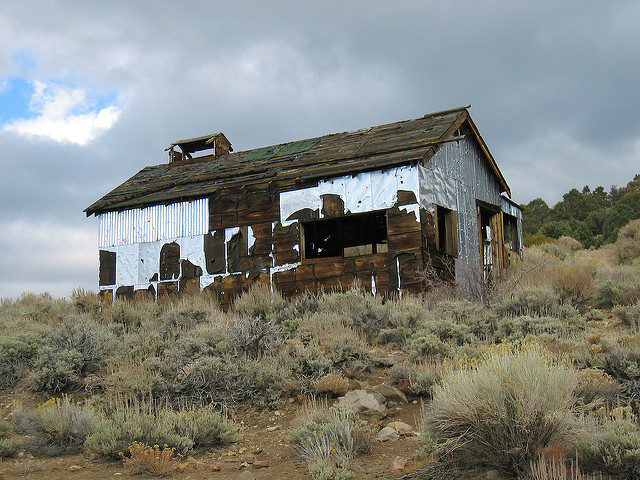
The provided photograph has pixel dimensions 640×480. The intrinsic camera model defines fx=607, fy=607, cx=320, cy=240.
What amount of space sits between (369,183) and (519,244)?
7.95 m

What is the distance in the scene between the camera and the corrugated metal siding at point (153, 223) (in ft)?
55.8

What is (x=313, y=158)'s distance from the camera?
1664 centimetres

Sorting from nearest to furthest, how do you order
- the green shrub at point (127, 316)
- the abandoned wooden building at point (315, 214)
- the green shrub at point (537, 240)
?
the green shrub at point (127, 316) → the abandoned wooden building at point (315, 214) → the green shrub at point (537, 240)

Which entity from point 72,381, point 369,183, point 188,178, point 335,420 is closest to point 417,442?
point 335,420

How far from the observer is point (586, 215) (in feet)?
135

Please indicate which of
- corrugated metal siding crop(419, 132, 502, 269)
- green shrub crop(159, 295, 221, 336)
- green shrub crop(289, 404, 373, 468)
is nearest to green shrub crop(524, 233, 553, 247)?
corrugated metal siding crop(419, 132, 502, 269)

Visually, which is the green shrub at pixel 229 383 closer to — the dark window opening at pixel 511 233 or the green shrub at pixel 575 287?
the green shrub at pixel 575 287

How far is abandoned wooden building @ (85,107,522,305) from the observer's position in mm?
14312

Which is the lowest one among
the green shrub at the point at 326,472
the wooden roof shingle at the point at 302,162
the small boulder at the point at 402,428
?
the green shrub at the point at 326,472

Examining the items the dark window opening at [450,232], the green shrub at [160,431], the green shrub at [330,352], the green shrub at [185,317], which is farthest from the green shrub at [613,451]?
the dark window opening at [450,232]

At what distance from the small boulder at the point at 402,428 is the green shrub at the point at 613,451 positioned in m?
2.07

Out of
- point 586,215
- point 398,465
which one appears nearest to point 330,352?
point 398,465

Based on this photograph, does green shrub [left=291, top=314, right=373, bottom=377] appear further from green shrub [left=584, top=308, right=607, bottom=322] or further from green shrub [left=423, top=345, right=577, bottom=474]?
green shrub [left=584, top=308, right=607, bottom=322]

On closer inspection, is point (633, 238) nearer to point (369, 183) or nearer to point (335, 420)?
point (369, 183)
